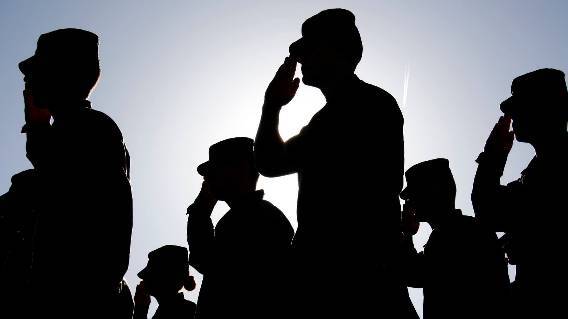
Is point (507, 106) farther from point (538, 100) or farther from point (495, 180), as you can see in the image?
point (495, 180)

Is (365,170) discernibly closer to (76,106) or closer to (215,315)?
(76,106)

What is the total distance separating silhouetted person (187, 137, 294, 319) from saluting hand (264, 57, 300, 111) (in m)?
1.28

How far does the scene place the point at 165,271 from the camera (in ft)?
21.1

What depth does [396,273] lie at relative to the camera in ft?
7.36

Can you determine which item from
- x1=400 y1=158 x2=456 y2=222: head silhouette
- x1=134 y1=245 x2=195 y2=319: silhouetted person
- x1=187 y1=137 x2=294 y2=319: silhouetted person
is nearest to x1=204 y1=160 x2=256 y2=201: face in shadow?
x1=187 y1=137 x2=294 y2=319: silhouetted person

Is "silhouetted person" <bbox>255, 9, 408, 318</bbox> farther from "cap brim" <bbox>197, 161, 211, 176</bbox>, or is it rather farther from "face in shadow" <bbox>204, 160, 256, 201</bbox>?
"cap brim" <bbox>197, 161, 211, 176</bbox>

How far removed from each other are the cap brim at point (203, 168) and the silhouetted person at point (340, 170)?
2277mm

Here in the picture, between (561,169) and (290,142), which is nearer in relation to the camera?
(290,142)

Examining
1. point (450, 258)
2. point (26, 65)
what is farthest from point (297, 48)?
point (450, 258)

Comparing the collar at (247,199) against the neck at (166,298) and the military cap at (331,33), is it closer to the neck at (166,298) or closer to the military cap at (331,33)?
the military cap at (331,33)

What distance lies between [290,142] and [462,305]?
263 cm

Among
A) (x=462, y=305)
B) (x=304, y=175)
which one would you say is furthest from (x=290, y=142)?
(x=462, y=305)

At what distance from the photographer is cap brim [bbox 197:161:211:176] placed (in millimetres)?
4898

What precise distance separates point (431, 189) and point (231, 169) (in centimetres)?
203
